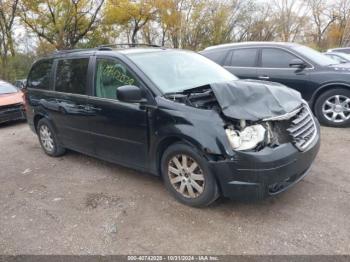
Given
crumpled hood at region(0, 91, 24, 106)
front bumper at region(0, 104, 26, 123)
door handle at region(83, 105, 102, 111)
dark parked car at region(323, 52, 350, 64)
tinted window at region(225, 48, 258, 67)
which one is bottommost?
front bumper at region(0, 104, 26, 123)

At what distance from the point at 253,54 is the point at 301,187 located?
4098mm

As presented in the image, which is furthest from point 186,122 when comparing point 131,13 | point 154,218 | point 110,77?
point 131,13

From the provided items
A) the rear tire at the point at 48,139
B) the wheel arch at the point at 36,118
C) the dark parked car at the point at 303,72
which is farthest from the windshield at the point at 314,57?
the wheel arch at the point at 36,118

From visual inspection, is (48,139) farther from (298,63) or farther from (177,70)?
(298,63)

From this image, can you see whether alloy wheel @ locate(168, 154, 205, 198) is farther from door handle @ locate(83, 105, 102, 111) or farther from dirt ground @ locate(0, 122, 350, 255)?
door handle @ locate(83, 105, 102, 111)

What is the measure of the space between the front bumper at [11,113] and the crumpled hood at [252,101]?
7039 millimetres

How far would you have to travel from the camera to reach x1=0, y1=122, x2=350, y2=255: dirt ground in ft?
9.94

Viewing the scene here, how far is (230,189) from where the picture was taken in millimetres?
3250

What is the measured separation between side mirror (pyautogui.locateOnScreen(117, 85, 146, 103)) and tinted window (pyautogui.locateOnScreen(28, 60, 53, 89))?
2265mm

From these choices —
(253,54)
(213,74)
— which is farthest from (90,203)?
(253,54)

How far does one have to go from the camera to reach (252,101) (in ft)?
11.2

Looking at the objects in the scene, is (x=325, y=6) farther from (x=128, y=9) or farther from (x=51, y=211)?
(x=51, y=211)

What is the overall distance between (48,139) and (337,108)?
17.0 feet

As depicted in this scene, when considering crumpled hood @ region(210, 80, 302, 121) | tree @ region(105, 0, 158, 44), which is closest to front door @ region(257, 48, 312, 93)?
crumpled hood @ region(210, 80, 302, 121)
